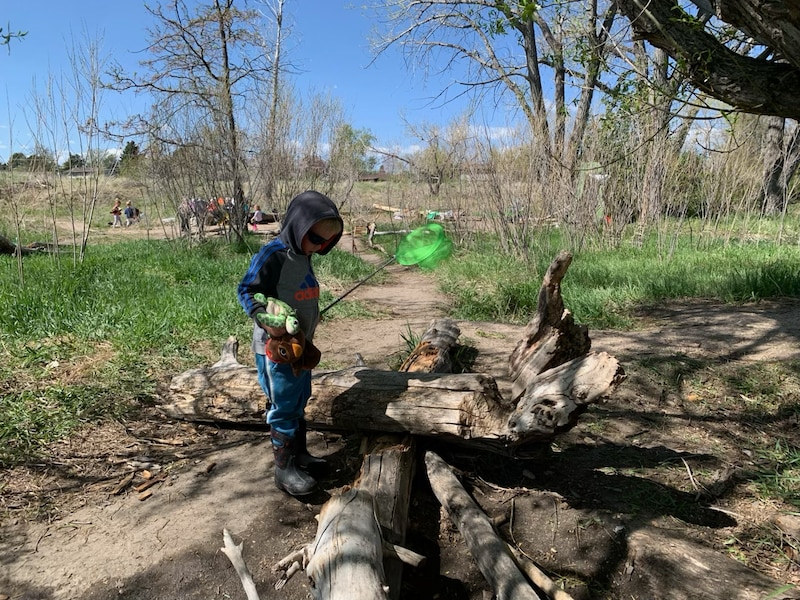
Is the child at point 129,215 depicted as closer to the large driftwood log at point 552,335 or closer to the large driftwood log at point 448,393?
the large driftwood log at point 448,393

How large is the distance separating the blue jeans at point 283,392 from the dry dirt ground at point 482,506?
0.34 meters

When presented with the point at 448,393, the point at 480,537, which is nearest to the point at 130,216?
the point at 448,393

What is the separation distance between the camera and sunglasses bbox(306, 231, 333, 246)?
2373 mm

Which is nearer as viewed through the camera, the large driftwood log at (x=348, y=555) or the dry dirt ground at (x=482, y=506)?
the large driftwood log at (x=348, y=555)

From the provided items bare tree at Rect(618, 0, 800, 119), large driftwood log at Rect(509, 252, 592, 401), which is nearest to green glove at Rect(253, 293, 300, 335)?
large driftwood log at Rect(509, 252, 592, 401)

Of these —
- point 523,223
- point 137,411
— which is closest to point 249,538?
point 137,411

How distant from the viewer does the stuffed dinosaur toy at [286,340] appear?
85.4 inches

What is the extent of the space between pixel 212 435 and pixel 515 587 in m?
2.10

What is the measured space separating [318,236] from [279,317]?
1.43ft

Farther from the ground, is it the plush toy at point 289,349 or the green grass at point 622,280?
the plush toy at point 289,349

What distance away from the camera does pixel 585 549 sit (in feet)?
6.95

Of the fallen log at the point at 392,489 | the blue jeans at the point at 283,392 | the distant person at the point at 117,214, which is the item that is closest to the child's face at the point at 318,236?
the blue jeans at the point at 283,392

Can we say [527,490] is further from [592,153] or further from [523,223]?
[592,153]

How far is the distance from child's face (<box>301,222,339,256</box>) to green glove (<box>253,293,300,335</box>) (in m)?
0.32
